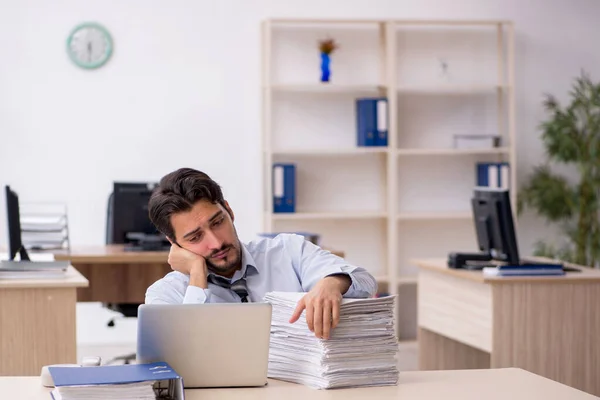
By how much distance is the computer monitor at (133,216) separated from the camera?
5504mm

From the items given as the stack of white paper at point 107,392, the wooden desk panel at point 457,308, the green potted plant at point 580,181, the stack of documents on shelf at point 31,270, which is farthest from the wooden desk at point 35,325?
the green potted plant at point 580,181

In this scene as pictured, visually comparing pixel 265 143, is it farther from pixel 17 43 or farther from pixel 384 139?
pixel 17 43

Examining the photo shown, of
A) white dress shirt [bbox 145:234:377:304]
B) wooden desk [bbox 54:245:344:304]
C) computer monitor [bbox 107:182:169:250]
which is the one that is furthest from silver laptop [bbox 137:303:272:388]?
computer monitor [bbox 107:182:169:250]

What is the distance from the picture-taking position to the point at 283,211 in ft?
21.0

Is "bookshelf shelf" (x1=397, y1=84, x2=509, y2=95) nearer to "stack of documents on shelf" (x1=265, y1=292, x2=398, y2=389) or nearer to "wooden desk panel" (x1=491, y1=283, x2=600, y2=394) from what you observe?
"wooden desk panel" (x1=491, y1=283, x2=600, y2=394)

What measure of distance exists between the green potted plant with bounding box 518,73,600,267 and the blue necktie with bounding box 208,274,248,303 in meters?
4.38

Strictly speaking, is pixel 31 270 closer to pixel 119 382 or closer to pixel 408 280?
pixel 119 382

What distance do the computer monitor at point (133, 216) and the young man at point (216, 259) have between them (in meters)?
2.94

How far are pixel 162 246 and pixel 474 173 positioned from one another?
2.61m

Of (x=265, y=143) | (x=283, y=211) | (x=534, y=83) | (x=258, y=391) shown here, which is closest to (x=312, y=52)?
(x=265, y=143)

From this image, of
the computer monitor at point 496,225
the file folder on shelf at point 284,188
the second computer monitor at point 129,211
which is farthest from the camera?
the file folder on shelf at point 284,188

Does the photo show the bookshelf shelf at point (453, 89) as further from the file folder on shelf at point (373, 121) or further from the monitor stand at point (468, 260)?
the monitor stand at point (468, 260)

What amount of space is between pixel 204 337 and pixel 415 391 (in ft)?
1.60

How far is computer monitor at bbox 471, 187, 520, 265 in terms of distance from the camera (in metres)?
4.45
